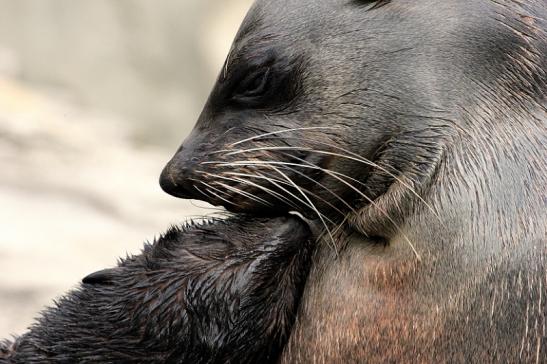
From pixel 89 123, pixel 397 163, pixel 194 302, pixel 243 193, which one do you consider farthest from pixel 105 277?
pixel 89 123

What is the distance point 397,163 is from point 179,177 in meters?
0.76

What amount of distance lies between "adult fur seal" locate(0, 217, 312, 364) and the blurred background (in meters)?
2.41

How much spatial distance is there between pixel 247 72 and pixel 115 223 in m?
5.24

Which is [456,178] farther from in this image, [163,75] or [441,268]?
[163,75]

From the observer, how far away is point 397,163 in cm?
338

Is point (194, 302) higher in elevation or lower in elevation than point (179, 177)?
lower

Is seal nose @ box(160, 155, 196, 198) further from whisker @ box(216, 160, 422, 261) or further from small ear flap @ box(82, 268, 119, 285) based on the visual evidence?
small ear flap @ box(82, 268, 119, 285)

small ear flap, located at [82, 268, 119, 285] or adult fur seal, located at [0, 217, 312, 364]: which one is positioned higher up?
small ear flap, located at [82, 268, 119, 285]

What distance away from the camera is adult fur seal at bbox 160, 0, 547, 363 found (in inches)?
126

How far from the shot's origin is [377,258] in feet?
11.1

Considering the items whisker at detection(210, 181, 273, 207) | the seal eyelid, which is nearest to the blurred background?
whisker at detection(210, 181, 273, 207)

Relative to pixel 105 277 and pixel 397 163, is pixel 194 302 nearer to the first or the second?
pixel 105 277

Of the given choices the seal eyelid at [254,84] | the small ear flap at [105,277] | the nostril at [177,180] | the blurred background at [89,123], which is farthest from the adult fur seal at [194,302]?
the blurred background at [89,123]

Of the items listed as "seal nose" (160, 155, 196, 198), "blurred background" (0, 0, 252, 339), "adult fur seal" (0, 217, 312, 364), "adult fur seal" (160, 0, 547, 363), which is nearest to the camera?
"adult fur seal" (160, 0, 547, 363)
